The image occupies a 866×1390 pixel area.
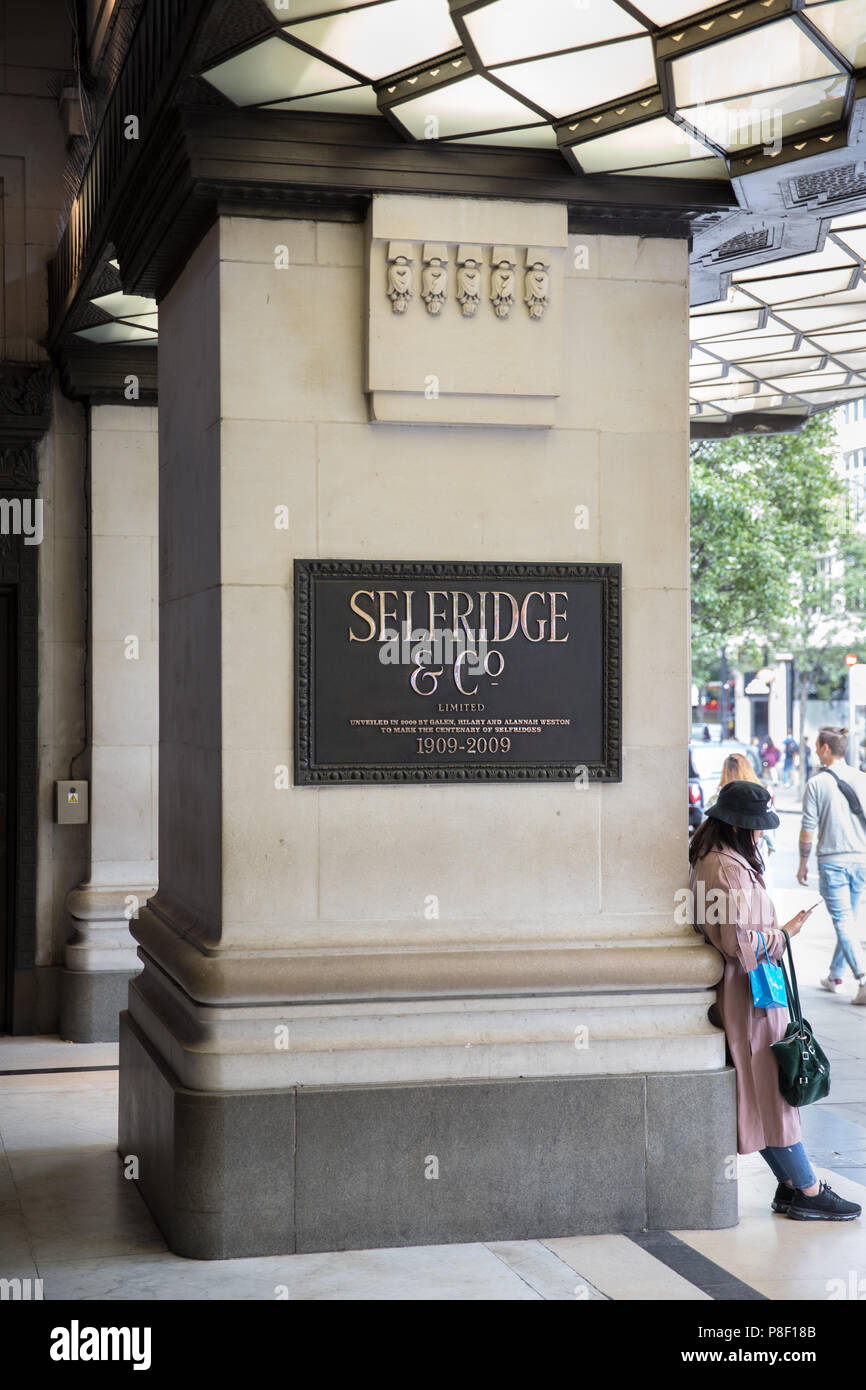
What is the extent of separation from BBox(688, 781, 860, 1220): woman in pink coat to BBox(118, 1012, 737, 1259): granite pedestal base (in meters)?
0.12

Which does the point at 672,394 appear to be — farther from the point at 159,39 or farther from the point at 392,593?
the point at 159,39

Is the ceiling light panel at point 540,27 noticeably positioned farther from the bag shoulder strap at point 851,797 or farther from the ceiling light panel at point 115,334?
the bag shoulder strap at point 851,797

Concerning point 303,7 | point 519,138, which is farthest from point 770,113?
point 303,7

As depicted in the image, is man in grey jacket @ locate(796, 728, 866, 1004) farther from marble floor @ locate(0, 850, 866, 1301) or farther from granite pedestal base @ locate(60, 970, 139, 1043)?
granite pedestal base @ locate(60, 970, 139, 1043)

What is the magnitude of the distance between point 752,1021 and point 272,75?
→ 159 inches

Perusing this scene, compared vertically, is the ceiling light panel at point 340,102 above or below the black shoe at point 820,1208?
above

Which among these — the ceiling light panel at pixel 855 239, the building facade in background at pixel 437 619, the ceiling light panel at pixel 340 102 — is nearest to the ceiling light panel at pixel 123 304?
the building facade in background at pixel 437 619

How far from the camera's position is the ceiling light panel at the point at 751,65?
4730mm

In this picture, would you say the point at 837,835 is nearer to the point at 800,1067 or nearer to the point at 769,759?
the point at 800,1067

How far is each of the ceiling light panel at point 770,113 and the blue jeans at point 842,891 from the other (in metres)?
7.05

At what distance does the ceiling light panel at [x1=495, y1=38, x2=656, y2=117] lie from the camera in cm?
498

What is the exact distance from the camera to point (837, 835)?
37.4ft

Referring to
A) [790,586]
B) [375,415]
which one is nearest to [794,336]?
[375,415]

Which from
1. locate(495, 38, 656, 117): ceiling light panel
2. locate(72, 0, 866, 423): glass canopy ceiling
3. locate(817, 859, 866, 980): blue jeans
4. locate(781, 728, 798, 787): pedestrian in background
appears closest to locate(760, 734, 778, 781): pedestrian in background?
locate(781, 728, 798, 787): pedestrian in background
